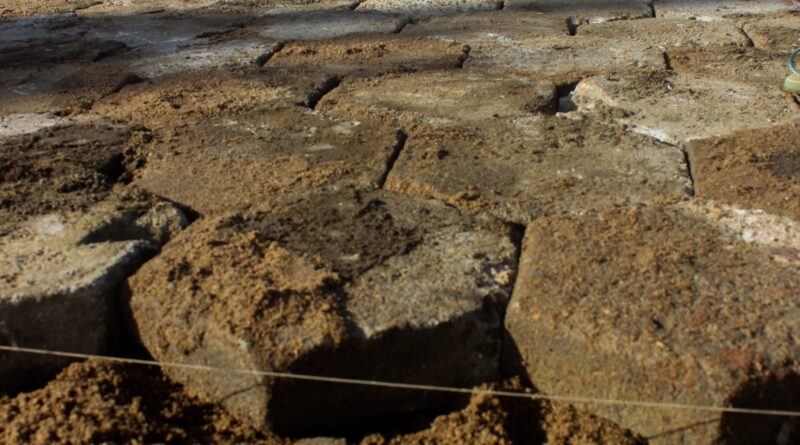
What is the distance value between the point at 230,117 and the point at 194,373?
3.84 ft

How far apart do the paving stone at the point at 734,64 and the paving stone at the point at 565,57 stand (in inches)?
3.4

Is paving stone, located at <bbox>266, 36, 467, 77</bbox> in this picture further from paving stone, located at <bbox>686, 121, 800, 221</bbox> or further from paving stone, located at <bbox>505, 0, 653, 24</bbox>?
paving stone, located at <bbox>686, 121, 800, 221</bbox>

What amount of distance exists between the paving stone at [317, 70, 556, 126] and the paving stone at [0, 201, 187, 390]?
966 millimetres

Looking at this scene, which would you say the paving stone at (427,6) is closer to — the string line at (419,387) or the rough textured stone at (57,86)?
the rough textured stone at (57,86)

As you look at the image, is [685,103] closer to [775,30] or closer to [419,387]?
[775,30]

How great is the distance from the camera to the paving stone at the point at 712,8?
12.6ft

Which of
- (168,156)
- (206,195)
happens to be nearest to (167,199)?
(206,195)

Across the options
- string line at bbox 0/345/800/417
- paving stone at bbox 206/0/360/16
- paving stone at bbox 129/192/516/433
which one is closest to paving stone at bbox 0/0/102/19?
paving stone at bbox 206/0/360/16

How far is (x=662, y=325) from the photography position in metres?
1.40

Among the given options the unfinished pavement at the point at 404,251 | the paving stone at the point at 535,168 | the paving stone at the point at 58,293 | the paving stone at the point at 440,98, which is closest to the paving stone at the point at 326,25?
the unfinished pavement at the point at 404,251

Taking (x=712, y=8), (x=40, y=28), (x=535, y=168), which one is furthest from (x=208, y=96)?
(x=712, y=8)

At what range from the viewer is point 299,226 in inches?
69.1

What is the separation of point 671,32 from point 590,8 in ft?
2.18

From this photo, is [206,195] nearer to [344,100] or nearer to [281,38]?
[344,100]
